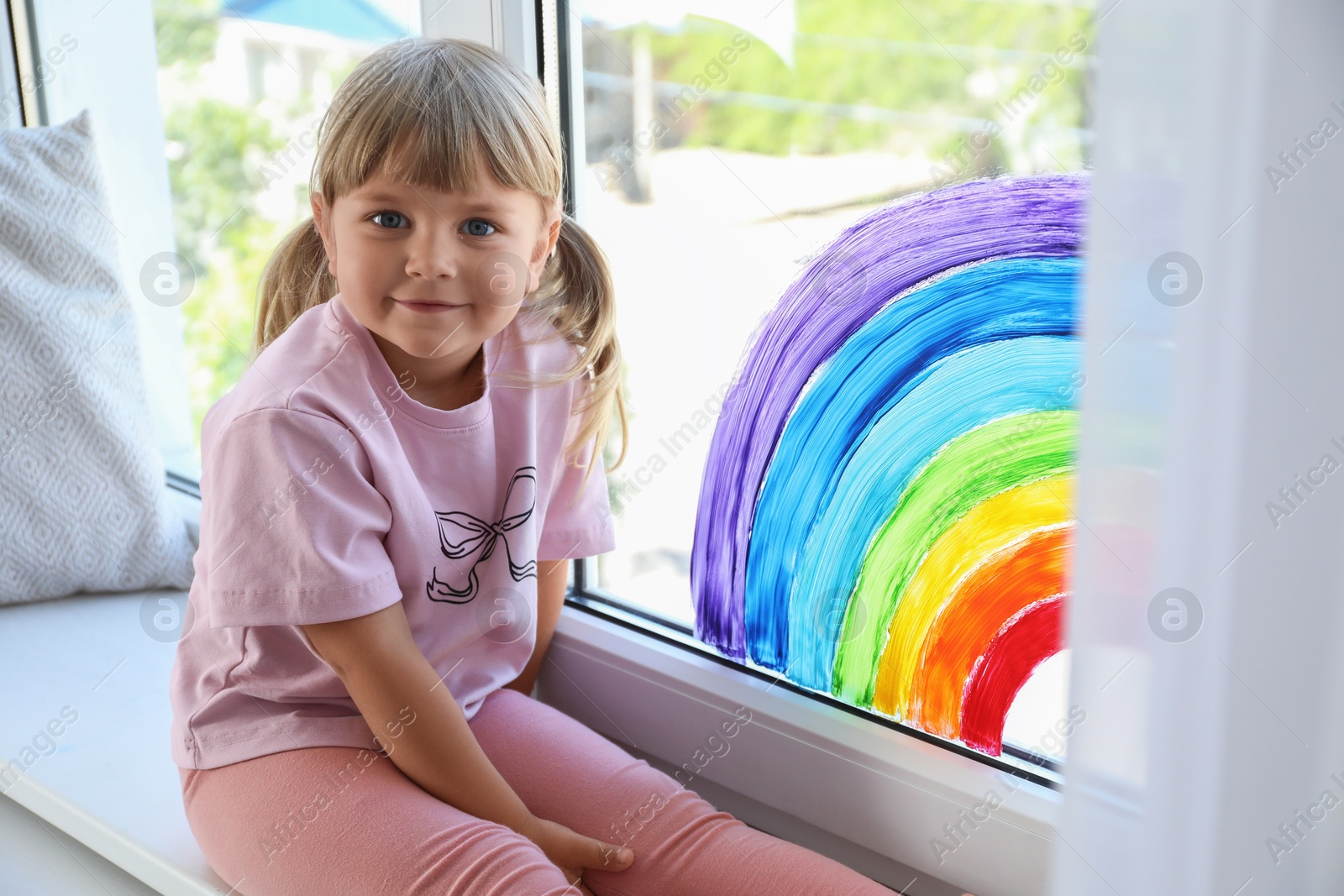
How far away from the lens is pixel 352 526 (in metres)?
0.75

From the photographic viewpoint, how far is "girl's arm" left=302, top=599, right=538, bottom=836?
0.75 metres

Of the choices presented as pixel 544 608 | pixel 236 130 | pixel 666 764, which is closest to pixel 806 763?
pixel 666 764

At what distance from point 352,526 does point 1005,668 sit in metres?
0.46

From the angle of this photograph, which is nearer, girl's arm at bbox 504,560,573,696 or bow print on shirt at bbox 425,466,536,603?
bow print on shirt at bbox 425,466,536,603

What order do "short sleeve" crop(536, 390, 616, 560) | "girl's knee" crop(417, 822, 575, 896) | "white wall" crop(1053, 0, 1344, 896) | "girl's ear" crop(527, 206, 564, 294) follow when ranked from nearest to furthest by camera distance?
"white wall" crop(1053, 0, 1344, 896), "girl's knee" crop(417, 822, 575, 896), "girl's ear" crop(527, 206, 564, 294), "short sleeve" crop(536, 390, 616, 560)

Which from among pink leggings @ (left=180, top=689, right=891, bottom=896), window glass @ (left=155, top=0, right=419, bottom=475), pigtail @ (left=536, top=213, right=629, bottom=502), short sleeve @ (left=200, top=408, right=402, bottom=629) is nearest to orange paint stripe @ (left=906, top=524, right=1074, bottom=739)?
pink leggings @ (left=180, top=689, right=891, bottom=896)

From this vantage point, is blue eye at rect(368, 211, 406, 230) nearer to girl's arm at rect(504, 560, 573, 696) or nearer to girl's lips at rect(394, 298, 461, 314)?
girl's lips at rect(394, 298, 461, 314)

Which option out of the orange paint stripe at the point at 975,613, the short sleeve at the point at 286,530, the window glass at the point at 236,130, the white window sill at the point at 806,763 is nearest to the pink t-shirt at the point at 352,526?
the short sleeve at the point at 286,530

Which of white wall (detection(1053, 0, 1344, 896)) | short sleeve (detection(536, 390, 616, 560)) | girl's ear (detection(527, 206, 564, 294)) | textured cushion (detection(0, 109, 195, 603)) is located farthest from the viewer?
textured cushion (detection(0, 109, 195, 603))

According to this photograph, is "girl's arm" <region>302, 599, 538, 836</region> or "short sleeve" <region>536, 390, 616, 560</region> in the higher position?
"short sleeve" <region>536, 390, 616, 560</region>

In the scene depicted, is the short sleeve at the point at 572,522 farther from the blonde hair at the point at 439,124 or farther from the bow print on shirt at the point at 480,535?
the blonde hair at the point at 439,124

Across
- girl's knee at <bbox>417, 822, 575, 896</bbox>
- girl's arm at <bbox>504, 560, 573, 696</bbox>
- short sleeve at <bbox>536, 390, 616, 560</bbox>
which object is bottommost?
girl's knee at <bbox>417, 822, 575, 896</bbox>

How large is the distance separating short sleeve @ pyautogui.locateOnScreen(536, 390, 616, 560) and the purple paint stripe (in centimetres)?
9

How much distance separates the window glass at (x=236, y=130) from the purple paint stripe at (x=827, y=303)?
0.55 m
